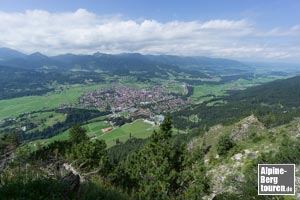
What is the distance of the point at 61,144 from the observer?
1054 inches

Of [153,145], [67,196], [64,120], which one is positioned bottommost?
[64,120]

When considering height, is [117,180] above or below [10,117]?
above

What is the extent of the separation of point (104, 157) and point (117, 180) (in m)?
3.41

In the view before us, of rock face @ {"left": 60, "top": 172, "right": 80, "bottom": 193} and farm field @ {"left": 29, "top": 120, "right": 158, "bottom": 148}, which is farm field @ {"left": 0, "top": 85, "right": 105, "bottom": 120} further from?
rock face @ {"left": 60, "top": 172, "right": 80, "bottom": 193}

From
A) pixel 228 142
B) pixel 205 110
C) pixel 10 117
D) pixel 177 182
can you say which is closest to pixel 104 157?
pixel 177 182

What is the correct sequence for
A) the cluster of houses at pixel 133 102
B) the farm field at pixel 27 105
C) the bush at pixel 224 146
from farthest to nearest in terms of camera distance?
the cluster of houses at pixel 133 102 → the farm field at pixel 27 105 → the bush at pixel 224 146

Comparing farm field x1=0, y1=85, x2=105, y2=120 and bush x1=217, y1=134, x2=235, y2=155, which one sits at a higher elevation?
bush x1=217, y1=134, x2=235, y2=155

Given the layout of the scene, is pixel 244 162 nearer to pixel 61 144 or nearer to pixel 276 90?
pixel 61 144

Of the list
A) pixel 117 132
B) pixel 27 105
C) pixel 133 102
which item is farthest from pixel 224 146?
pixel 27 105

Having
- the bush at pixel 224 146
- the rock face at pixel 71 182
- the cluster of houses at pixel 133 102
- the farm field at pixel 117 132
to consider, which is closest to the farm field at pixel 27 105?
the cluster of houses at pixel 133 102

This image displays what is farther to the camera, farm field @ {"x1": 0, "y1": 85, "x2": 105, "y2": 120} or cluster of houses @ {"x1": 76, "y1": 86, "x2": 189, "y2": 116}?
cluster of houses @ {"x1": 76, "y1": 86, "x2": 189, "y2": 116}

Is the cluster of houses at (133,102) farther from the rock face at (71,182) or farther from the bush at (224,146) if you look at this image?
the rock face at (71,182)

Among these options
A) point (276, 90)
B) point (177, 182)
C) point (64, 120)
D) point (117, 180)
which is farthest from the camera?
point (276, 90)

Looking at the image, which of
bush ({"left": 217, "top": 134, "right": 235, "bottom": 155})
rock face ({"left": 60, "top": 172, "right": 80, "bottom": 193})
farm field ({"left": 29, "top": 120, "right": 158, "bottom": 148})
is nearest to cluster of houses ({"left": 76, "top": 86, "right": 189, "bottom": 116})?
farm field ({"left": 29, "top": 120, "right": 158, "bottom": 148})
